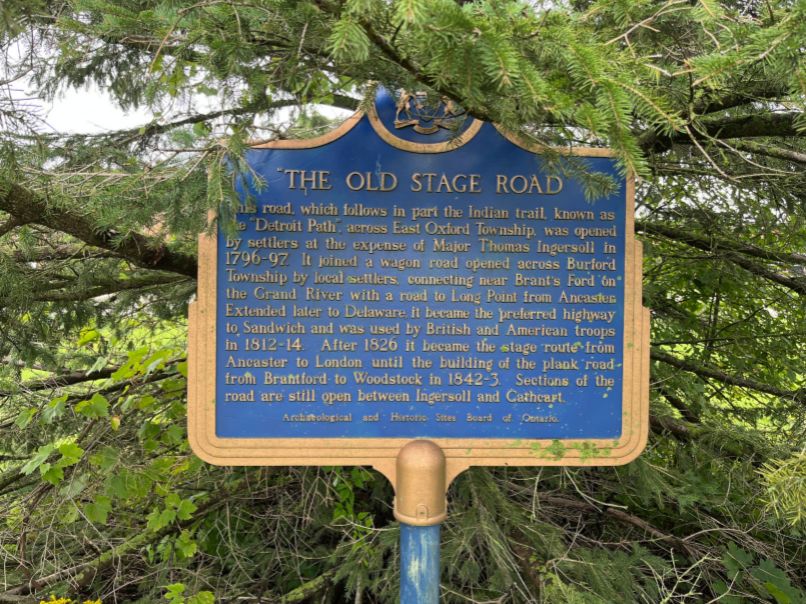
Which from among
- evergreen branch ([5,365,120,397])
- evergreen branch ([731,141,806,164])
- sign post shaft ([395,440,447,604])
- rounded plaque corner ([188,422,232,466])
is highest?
evergreen branch ([731,141,806,164])

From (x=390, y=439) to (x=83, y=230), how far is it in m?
1.55

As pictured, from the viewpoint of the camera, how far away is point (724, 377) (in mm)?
3520

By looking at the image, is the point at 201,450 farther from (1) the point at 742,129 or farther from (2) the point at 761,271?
(2) the point at 761,271

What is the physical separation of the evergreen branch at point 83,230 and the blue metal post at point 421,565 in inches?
60.4

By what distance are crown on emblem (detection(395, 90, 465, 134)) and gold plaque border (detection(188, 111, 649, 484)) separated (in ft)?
0.23

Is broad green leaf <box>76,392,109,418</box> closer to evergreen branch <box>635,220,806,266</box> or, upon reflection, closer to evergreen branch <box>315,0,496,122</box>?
evergreen branch <box>315,0,496,122</box>

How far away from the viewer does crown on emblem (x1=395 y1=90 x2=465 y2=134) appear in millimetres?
2119

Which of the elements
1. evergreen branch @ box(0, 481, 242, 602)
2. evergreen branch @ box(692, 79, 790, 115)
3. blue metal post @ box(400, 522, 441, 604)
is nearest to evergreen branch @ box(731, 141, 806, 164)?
evergreen branch @ box(692, 79, 790, 115)

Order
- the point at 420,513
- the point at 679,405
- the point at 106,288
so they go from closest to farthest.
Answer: the point at 420,513
the point at 106,288
the point at 679,405

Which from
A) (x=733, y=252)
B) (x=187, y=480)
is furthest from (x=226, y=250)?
(x=733, y=252)

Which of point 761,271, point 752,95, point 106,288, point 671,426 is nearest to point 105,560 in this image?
point 106,288

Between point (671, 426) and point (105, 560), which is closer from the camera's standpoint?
point (105, 560)

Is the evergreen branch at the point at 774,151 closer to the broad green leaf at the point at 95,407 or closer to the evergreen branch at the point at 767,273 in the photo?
the evergreen branch at the point at 767,273

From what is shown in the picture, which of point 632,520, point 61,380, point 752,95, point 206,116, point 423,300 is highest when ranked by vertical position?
point 206,116
